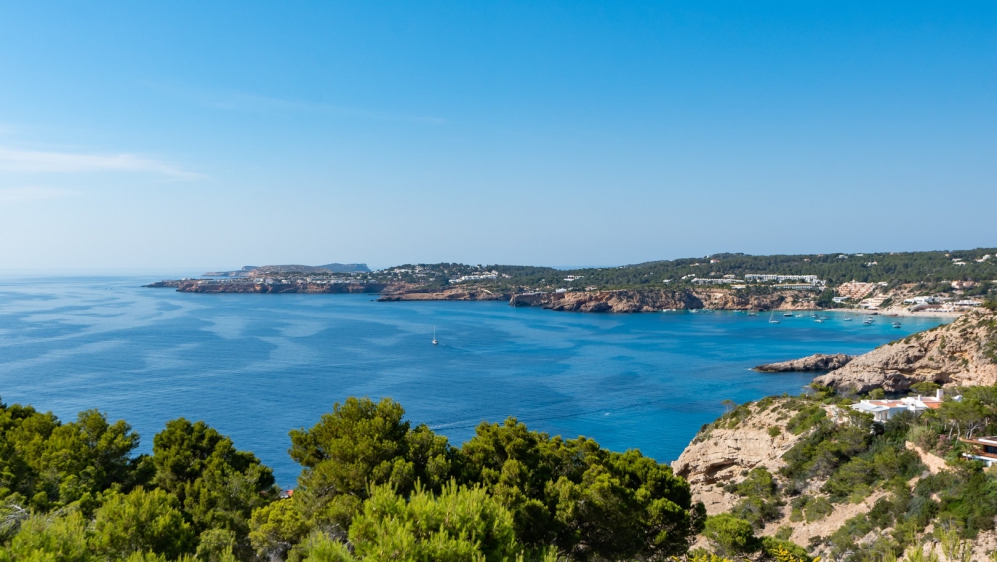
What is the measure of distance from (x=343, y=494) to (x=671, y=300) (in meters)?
102

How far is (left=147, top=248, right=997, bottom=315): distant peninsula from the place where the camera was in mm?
94188

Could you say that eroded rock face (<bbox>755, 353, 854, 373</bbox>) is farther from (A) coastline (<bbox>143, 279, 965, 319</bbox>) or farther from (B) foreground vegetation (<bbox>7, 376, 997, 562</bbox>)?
(A) coastline (<bbox>143, 279, 965, 319</bbox>)

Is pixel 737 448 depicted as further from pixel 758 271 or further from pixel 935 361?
pixel 758 271

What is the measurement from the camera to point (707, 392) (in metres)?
44.2

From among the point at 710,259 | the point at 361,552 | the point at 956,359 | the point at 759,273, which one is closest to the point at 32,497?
the point at 361,552

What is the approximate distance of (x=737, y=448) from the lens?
2500 cm

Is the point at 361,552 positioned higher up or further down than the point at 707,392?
higher up

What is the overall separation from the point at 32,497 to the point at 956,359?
4326 cm

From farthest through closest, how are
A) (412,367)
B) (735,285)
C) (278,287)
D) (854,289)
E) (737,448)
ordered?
(278,287) → (735,285) → (854,289) → (412,367) → (737,448)

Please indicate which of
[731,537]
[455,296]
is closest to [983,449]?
[731,537]

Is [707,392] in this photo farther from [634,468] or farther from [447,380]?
[634,468]

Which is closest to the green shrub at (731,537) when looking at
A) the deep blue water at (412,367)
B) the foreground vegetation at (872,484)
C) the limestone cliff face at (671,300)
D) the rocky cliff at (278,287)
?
the foreground vegetation at (872,484)

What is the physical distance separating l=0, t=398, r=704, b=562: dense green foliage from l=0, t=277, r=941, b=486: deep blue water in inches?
482

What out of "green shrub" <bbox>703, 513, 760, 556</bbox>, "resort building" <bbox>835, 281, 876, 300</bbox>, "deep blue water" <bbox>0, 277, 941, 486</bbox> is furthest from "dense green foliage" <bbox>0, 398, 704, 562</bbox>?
"resort building" <bbox>835, 281, 876, 300</bbox>
